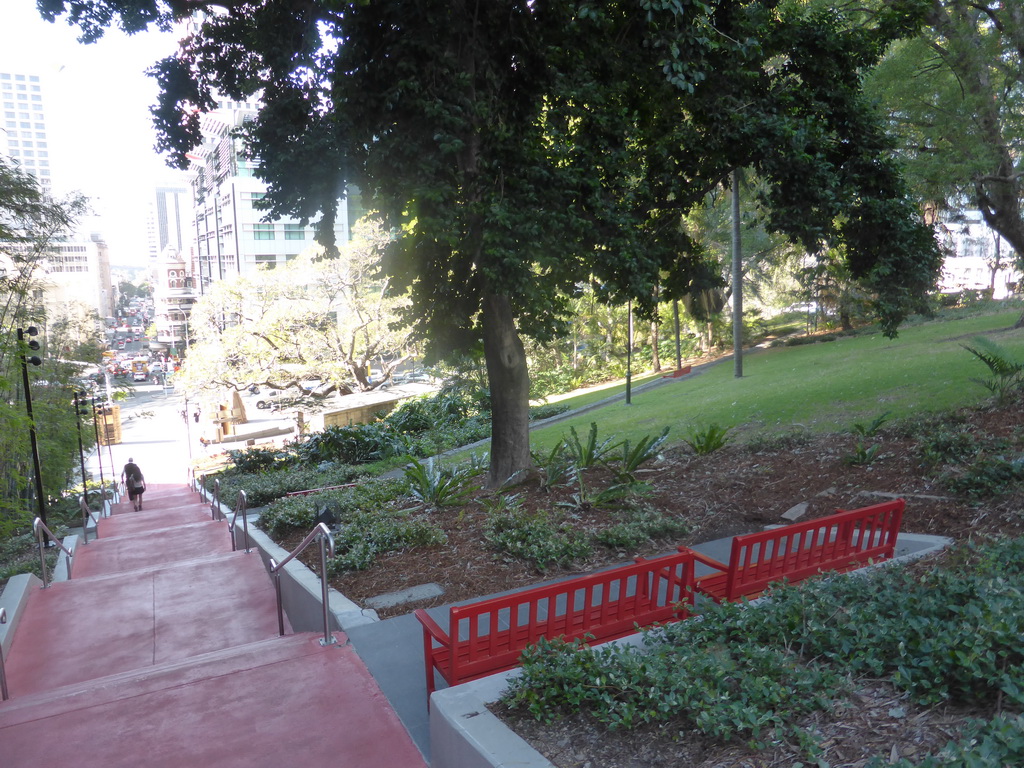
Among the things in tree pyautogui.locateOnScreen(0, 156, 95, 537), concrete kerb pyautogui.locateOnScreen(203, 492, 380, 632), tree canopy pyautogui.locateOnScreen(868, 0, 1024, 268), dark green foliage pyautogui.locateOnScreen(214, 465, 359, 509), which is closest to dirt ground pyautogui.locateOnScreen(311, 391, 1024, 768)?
concrete kerb pyautogui.locateOnScreen(203, 492, 380, 632)

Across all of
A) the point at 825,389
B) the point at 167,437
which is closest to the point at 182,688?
the point at 825,389

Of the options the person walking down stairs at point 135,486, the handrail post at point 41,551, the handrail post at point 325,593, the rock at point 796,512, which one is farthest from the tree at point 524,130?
the person walking down stairs at point 135,486

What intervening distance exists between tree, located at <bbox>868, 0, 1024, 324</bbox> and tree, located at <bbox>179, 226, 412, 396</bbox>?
67.4 feet

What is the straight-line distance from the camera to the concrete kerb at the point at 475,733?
319 centimetres

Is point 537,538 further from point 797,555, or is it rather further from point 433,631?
point 433,631

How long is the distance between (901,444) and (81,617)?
31.3ft

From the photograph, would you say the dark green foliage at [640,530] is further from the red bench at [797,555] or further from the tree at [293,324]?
the tree at [293,324]

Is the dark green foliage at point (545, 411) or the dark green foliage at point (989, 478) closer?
the dark green foliage at point (989, 478)

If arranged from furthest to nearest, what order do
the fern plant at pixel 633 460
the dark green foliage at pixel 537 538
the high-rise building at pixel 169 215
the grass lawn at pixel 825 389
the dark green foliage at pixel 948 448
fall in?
the high-rise building at pixel 169 215, the grass lawn at pixel 825 389, the fern plant at pixel 633 460, the dark green foliage at pixel 948 448, the dark green foliage at pixel 537 538

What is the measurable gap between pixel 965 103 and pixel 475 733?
11859 mm

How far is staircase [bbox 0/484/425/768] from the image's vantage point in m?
3.95

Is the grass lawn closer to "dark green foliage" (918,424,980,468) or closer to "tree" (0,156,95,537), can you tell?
"dark green foliage" (918,424,980,468)

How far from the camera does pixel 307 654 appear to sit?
16.9 ft

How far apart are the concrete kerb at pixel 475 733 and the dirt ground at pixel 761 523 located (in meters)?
0.12
